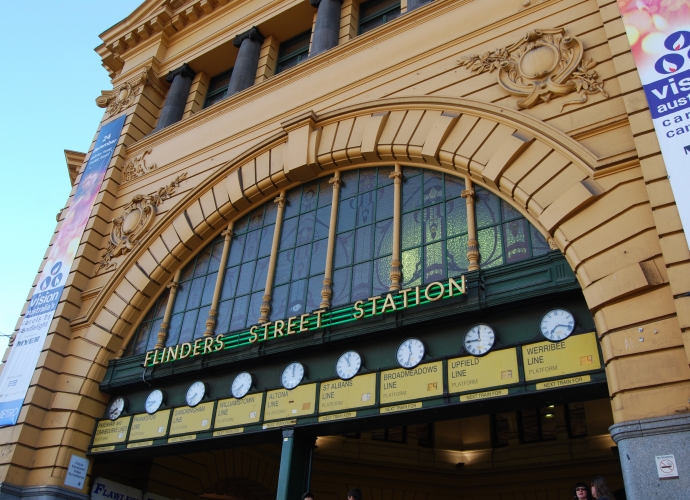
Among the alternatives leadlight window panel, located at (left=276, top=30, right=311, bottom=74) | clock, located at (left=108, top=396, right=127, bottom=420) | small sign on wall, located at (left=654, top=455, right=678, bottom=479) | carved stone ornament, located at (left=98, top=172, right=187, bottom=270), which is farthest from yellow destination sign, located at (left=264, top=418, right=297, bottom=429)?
leadlight window panel, located at (left=276, top=30, right=311, bottom=74)

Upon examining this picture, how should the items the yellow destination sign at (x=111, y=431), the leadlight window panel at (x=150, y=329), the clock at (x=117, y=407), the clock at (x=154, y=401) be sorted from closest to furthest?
the clock at (x=154, y=401) → the yellow destination sign at (x=111, y=431) → the clock at (x=117, y=407) → the leadlight window panel at (x=150, y=329)

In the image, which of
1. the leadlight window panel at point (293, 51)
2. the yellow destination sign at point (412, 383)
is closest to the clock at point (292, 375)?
the yellow destination sign at point (412, 383)

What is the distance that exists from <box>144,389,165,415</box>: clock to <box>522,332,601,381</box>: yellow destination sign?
33.8ft

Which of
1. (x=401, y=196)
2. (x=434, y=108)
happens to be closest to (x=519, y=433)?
(x=401, y=196)

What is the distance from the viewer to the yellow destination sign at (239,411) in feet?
48.1

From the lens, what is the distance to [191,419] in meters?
15.8

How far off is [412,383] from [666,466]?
5093mm

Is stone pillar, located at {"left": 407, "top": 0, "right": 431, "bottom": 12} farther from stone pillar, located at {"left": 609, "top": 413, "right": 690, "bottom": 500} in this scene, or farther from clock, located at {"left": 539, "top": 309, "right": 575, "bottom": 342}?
stone pillar, located at {"left": 609, "top": 413, "right": 690, "bottom": 500}

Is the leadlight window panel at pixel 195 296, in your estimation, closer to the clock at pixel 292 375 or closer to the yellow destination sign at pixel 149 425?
the yellow destination sign at pixel 149 425

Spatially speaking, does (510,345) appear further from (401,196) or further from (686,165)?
(401,196)

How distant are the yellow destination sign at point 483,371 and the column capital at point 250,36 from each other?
1675cm

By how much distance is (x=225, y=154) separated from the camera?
20.5 m

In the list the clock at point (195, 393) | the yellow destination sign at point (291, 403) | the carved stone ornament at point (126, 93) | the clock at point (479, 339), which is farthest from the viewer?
the carved stone ornament at point (126, 93)

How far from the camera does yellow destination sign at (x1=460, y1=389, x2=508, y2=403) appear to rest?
11500mm
